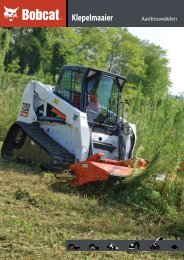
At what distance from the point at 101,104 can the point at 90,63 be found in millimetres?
29723

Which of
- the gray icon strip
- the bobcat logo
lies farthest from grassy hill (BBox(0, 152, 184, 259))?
the bobcat logo

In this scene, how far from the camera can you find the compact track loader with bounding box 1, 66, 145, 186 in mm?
9180

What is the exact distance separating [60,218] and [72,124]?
3.10m

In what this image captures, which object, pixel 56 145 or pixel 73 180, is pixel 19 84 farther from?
pixel 73 180

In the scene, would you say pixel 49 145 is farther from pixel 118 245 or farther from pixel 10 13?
pixel 118 245

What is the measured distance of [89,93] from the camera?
988 cm

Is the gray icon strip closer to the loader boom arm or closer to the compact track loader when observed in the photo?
the compact track loader

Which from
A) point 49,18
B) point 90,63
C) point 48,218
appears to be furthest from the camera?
point 90,63

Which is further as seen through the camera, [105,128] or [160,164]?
[105,128]

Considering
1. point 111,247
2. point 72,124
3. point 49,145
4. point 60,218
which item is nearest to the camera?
point 111,247

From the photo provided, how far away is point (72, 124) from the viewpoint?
9.27 metres

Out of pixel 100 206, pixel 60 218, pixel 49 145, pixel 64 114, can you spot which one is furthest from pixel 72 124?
pixel 60 218

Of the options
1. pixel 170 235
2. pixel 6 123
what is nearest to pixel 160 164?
pixel 170 235

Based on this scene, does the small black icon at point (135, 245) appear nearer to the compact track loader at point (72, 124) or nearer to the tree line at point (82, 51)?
the compact track loader at point (72, 124)
